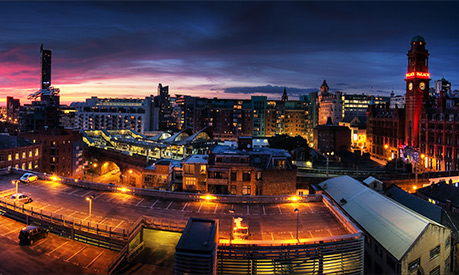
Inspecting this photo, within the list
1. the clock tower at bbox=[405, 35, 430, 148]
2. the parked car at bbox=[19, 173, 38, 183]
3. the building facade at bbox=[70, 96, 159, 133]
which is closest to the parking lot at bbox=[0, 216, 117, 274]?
the parked car at bbox=[19, 173, 38, 183]

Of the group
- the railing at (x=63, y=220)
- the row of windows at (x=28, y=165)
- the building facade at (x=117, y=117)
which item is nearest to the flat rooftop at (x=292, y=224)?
the railing at (x=63, y=220)

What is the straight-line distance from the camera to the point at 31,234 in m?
25.4

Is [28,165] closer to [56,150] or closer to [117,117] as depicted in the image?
[56,150]

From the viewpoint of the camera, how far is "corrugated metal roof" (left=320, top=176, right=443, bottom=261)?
29375 millimetres

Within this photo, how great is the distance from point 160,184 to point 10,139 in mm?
36663

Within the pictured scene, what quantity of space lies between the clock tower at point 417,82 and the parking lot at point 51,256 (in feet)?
295

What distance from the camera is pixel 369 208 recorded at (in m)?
36.9

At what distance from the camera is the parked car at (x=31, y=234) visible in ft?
82.7

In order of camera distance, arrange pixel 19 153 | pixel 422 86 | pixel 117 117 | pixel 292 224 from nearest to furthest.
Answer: pixel 292 224, pixel 19 153, pixel 422 86, pixel 117 117

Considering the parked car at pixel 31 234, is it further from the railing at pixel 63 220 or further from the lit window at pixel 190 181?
the lit window at pixel 190 181

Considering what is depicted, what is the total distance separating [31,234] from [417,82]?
97.1 meters

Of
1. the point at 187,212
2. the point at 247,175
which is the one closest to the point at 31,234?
the point at 187,212

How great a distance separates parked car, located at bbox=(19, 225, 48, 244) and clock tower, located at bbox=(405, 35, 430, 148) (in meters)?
92.3

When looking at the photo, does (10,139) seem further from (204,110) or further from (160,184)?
(204,110)
